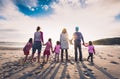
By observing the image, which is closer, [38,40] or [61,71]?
[61,71]

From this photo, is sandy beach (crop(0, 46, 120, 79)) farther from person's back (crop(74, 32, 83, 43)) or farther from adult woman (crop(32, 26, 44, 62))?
person's back (crop(74, 32, 83, 43))

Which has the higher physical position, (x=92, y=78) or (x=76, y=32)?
(x=76, y=32)

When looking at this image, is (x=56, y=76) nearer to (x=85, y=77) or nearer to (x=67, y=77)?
(x=67, y=77)

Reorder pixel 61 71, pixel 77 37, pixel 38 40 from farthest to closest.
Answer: pixel 77 37, pixel 38 40, pixel 61 71

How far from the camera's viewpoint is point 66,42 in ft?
38.8

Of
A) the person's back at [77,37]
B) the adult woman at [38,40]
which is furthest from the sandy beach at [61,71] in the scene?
the person's back at [77,37]

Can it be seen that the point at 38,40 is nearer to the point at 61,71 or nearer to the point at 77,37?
the point at 77,37

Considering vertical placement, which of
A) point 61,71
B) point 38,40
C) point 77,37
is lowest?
point 61,71

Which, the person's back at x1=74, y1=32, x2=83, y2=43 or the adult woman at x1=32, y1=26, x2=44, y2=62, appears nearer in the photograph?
the adult woman at x1=32, y1=26, x2=44, y2=62

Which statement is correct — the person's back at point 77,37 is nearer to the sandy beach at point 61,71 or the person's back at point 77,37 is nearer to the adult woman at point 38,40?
the sandy beach at point 61,71

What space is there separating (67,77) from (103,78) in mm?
1342

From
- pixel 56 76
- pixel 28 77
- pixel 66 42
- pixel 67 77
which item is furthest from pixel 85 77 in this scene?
pixel 66 42

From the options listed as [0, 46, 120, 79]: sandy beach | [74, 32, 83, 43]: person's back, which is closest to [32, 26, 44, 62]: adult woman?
[0, 46, 120, 79]: sandy beach

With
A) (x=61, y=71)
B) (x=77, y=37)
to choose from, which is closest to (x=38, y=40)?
(x=77, y=37)
